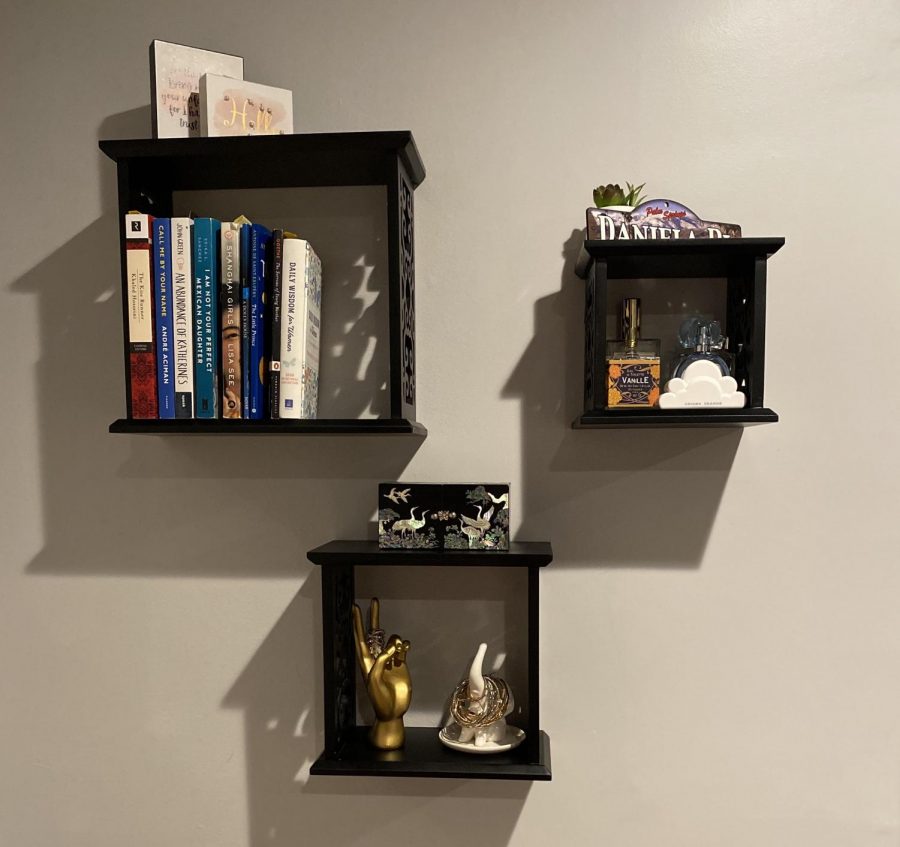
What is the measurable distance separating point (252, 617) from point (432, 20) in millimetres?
1037

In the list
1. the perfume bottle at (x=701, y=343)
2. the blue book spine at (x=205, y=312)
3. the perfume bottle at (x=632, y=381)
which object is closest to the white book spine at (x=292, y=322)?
the blue book spine at (x=205, y=312)

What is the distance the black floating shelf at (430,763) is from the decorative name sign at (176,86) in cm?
98

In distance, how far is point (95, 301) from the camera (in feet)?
A: 4.18

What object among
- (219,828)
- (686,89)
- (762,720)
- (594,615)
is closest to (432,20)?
(686,89)

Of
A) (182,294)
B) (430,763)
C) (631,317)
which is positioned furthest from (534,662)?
(182,294)

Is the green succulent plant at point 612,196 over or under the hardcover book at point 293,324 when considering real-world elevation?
over

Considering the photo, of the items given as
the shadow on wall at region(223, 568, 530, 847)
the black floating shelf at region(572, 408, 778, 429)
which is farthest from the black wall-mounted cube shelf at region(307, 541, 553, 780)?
the black floating shelf at region(572, 408, 778, 429)

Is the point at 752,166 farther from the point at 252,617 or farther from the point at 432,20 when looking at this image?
the point at 252,617

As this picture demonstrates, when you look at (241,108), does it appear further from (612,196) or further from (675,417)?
(675,417)

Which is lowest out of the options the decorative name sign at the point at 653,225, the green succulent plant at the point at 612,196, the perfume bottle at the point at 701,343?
the perfume bottle at the point at 701,343

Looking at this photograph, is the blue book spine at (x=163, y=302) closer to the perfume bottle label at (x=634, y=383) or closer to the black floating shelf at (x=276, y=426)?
the black floating shelf at (x=276, y=426)

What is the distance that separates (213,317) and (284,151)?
261 millimetres

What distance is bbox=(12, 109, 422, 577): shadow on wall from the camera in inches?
48.6

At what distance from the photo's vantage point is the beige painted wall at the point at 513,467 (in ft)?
3.88
